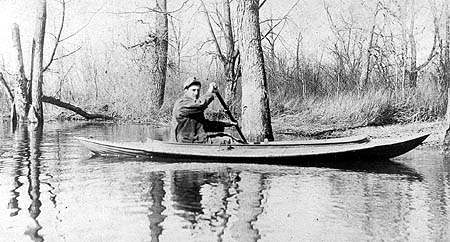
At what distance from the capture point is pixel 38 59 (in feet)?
67.3

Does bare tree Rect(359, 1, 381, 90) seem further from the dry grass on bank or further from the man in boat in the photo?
the man in boat

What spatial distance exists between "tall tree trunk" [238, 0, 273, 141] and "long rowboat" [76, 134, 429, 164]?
2624 mm

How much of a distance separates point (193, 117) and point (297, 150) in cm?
199

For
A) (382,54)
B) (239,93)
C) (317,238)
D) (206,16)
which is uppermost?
(206,16)

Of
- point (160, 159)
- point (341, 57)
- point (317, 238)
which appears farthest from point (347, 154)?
point (341, 57)

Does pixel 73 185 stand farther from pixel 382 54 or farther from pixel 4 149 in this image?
pixel 382 54

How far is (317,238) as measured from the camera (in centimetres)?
504

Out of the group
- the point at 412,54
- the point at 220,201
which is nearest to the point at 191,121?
the point at 220,201

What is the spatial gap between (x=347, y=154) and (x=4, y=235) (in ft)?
19.9

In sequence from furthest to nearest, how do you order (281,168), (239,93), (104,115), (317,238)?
(104,115)
(239,93)
(281,168)
(317,238)

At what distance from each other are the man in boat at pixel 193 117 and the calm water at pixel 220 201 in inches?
24.7

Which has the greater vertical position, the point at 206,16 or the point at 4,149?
the point at 206,16

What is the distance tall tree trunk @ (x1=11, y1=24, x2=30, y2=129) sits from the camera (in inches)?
813

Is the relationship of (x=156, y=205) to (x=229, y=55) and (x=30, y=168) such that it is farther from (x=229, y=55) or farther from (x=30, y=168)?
(x=229, y=55)
